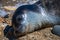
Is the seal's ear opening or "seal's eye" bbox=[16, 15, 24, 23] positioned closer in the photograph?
"seal's eye" bbox=[16, 15, 24, 23]

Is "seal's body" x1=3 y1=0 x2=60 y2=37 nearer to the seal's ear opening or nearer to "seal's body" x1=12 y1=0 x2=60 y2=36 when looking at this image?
"seal's body" x1=12 y1=0 x2=60 y2=36

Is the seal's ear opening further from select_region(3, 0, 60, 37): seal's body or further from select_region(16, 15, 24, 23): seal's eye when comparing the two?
select_region(16, 15, 24, 23): seal's eye

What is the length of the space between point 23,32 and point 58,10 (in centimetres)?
91

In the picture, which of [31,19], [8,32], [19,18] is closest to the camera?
[19,18]

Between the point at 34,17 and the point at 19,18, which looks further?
the point at 34,17

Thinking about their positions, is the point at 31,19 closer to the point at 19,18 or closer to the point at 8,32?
the point at 19,18

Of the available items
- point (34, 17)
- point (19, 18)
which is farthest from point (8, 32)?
point (34, 17)

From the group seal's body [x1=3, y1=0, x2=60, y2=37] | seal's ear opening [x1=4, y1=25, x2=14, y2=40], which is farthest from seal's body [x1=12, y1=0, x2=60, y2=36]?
seal's ear opening [x1=4, y1=25, x2=14, y2=40]

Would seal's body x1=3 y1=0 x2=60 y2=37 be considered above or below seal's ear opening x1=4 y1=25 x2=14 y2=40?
above

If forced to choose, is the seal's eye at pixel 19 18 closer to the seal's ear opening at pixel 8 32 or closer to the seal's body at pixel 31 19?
the seal's body at pixel 31 19

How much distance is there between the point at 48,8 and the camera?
3.98 m

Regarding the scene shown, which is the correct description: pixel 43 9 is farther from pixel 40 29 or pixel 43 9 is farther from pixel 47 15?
pixel 40 29

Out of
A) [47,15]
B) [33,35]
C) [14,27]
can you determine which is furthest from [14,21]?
[47,15]

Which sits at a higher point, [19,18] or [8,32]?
[19,18]
